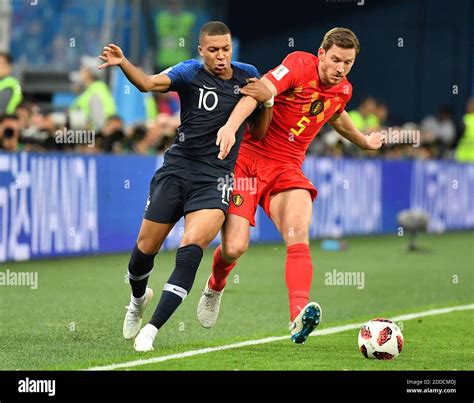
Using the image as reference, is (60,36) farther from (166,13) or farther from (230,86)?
(230,86)

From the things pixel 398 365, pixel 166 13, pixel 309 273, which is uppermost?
pixel 166 13

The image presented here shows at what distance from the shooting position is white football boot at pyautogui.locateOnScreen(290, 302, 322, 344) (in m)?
8.91

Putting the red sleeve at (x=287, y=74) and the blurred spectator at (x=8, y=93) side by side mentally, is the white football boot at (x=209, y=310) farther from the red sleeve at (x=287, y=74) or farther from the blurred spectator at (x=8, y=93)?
the blurred spectator at (x=8, y=93)

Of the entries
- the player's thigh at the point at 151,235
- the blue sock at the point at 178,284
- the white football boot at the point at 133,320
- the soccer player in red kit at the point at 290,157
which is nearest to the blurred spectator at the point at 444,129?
the soccer player in red kit at the point at 290,157

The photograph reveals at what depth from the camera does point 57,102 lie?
987 inches

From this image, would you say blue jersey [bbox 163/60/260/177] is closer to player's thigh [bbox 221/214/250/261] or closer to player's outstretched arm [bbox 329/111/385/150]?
player's thigh [bbox 221/214/250/261]

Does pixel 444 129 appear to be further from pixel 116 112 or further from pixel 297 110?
pixel 297 110

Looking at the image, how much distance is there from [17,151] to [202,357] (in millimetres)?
7459

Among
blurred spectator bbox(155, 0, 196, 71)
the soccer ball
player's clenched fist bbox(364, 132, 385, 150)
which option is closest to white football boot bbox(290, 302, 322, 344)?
the soccer ball

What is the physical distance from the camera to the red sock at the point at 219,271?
32.9ft

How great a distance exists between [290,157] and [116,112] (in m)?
12.1

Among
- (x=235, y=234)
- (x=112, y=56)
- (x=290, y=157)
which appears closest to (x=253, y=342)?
(x=235, y=234)

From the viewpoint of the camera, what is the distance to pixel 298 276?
9523 mm

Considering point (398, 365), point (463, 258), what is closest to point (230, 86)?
point (398, 365)
